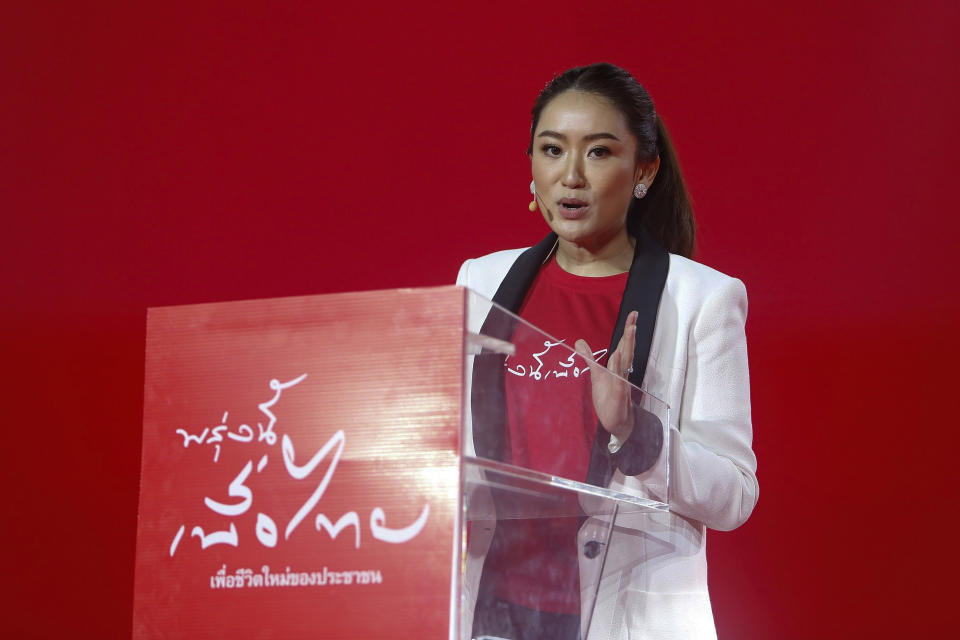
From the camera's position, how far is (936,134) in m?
1.77

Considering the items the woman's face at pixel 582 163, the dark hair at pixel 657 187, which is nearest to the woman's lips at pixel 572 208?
the woman's face at pixel 582 163

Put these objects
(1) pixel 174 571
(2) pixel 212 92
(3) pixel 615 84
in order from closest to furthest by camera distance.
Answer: (1) pixel 174 571 → (3) pixel 615 84 → (2) pixel 212 92

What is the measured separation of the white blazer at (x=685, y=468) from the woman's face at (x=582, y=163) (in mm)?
110

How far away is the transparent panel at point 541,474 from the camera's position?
2.11 ft

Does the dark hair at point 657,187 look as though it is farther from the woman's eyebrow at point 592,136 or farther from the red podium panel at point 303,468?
the red podium panel at point 303,468

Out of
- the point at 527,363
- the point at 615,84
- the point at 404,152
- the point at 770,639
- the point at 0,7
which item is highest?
the point at 0,7

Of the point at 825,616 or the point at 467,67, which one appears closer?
the point at 825,616

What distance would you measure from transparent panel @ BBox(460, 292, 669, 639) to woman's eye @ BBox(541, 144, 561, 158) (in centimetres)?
50

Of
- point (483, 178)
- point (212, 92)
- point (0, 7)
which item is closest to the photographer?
point (483, 178)

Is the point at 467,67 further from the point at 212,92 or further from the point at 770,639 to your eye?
the point at 770,639

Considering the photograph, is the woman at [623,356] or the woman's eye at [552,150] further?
the woman's eye at [552,150]

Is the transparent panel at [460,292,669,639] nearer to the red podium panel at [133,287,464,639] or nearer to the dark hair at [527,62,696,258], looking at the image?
the red podium panel at [133,287,464,639]

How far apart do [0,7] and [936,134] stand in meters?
1.99

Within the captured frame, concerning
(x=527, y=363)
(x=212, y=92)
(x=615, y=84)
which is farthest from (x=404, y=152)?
(x=527, y=363)
